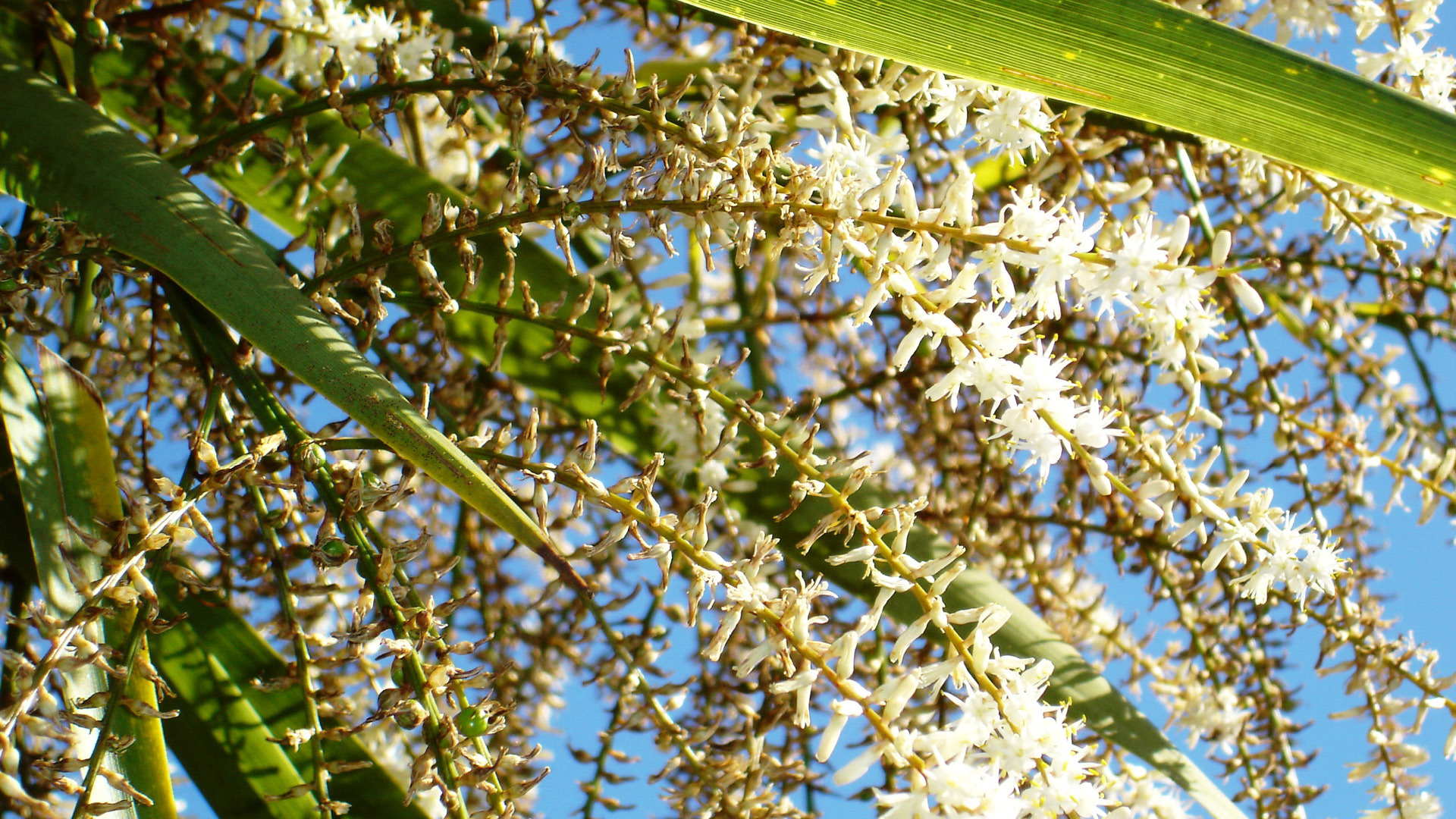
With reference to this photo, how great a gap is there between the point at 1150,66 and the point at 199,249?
54 centimetres

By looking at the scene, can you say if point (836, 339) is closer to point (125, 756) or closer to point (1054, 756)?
point (1054, 756)

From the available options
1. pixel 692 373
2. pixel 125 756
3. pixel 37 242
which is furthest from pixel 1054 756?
pixel 37 242

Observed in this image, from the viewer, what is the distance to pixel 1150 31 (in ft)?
1.90

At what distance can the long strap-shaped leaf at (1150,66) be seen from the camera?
22.7 inches

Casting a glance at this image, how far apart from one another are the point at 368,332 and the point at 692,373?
7.6 inches

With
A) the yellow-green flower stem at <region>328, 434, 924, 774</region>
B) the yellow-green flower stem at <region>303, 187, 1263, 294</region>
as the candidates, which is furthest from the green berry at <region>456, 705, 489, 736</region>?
the yellow-green flower stem at <region>303, 187, 1263, 294</region>

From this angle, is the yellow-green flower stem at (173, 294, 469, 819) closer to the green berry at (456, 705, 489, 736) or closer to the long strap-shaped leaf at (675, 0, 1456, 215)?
the green berry at (456, 705, 489, 736)

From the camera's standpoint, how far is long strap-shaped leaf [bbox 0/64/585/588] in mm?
521

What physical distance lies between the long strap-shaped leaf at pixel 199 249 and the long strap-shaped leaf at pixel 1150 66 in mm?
281

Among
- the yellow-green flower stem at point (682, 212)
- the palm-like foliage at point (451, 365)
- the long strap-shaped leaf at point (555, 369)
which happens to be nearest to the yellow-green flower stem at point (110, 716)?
the palm-like foliage at point (451, 365)

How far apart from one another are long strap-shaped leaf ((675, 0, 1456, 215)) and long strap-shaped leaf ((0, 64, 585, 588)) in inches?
11.1

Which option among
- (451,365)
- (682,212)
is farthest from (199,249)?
(451,365)

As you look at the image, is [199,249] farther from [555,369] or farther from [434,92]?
[555,369]

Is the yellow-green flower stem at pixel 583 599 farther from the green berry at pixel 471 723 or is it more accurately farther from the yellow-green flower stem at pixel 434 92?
the yellow-green flower stem at pixel 434 92
